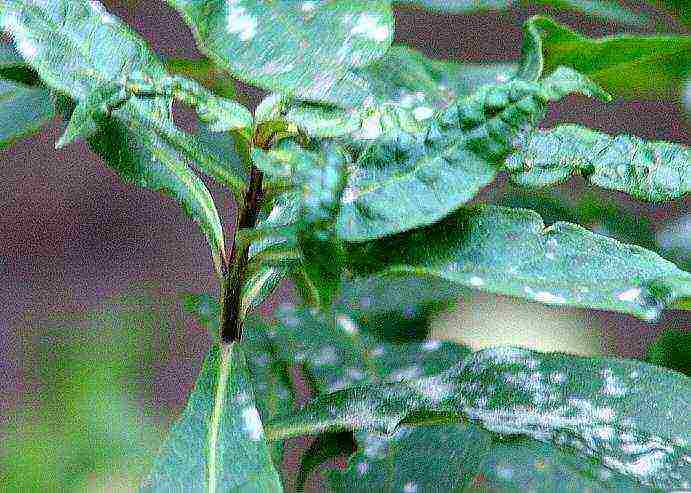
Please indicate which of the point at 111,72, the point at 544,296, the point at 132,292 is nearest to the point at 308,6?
the point at 111,72

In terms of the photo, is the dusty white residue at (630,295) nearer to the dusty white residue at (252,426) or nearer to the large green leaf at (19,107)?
the dusty white residue at (252,426)

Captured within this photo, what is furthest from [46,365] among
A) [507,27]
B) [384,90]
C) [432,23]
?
[507,27]

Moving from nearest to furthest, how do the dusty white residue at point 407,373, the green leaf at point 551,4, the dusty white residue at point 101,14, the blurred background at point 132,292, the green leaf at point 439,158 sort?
the green leaf at point 439,158
the dusty white residue at point 101,14
the dusty white residue at point 407,373
the green leaf at point 551,4
the blurred background at point 132,292

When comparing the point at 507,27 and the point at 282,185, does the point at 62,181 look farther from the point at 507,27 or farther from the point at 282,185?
the point at 282,185

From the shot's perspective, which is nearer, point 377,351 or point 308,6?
point 308,6

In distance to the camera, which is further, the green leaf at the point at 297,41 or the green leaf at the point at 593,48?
the green leaf at the point at 593,48

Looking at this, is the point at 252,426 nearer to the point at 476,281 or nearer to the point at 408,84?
the point at 476,281

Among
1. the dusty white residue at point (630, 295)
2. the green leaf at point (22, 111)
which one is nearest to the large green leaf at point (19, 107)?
the green leaf at point (22, 111)

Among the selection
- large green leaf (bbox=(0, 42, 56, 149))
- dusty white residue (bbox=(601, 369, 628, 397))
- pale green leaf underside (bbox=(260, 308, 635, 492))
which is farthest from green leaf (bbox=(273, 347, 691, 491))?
large green leaf (bbox=(0, 42, 56, 149))
